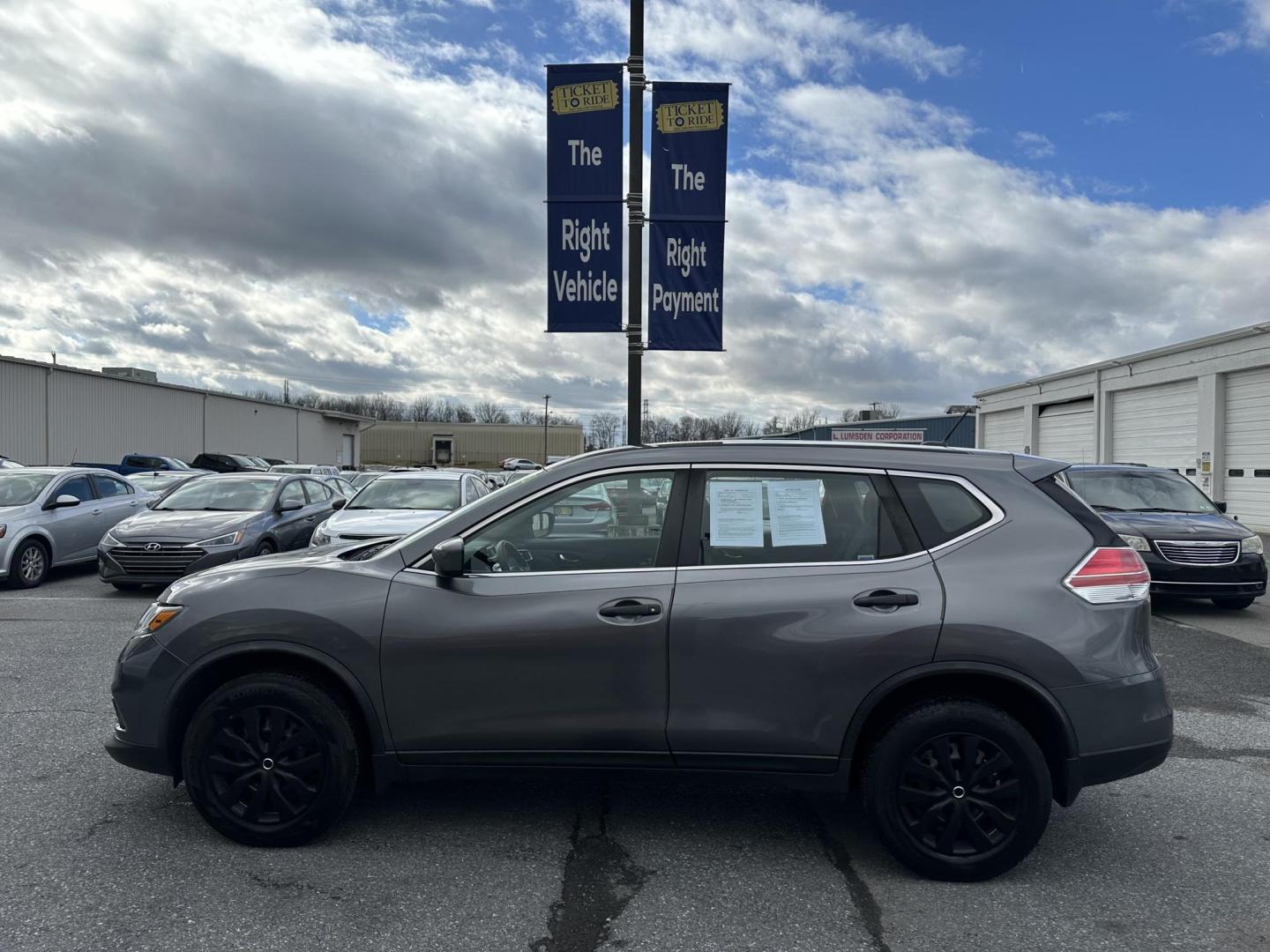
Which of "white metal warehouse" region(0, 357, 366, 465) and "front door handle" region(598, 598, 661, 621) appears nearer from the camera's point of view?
"front door handle" region(598, 598, 661, 621)

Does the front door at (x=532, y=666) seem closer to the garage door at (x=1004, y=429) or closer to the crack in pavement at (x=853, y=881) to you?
the crack in pavement at (x=853, y=881)

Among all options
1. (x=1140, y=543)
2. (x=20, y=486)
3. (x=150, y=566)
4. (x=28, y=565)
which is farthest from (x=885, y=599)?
(x=20, y=486)

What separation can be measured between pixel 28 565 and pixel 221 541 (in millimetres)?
3043

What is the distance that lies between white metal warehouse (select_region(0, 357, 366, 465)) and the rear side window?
35678 millimetres

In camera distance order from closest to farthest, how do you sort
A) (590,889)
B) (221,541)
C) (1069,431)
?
1. (590,889)
2. (221,541)
3. (1069,431)

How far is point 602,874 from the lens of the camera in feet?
11.2

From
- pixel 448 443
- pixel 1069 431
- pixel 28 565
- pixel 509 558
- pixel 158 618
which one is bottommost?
pixel 28 565

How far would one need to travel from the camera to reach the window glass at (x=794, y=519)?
3.55 meters

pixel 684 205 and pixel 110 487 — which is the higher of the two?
pixel 684 205

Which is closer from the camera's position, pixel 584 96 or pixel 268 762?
pixel 268 762

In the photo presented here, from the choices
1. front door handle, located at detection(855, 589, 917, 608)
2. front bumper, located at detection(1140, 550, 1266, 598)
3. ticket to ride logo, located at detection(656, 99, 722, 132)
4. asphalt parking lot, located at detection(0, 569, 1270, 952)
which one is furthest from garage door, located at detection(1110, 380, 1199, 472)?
front door handle, located at detection(855, 589, 917, 608)

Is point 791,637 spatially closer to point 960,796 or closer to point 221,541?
point 960,796

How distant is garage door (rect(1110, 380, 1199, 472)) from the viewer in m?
22.8

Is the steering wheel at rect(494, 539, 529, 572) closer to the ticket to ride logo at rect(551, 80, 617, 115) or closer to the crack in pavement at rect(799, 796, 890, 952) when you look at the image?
the crack in pavement at rect(799, 796, 890, 952)
